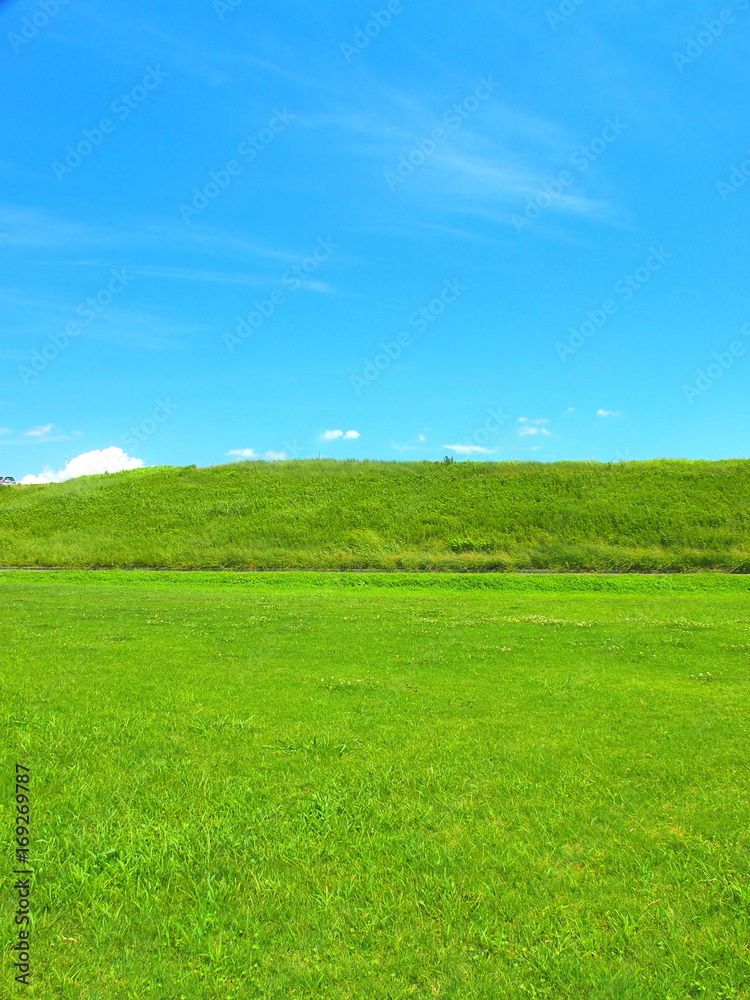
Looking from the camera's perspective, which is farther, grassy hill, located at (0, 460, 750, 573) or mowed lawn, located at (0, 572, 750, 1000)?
grassy hill, located at (0, 460, 750, 573)

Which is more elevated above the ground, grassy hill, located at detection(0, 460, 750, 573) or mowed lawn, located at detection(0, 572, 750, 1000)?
grassy hill, located at detection(0, 460, 750, 573)

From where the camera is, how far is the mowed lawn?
3.66 m

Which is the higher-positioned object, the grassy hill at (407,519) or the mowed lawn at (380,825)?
the grassy hill at (407,519)

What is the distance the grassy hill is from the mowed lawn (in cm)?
1976

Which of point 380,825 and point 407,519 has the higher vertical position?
point 407,519

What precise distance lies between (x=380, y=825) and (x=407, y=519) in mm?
30920

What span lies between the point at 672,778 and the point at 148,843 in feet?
14.2

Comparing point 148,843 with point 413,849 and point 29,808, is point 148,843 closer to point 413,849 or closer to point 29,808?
point 29,808

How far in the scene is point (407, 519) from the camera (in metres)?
35.8

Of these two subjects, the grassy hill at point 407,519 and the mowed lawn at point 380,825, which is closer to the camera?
the mowed lawn at point 380,825

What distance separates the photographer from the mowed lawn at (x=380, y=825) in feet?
12.0

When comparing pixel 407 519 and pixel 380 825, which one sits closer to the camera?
pixel 380 825

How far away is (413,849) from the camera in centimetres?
466

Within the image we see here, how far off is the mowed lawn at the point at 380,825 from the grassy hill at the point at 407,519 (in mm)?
19761
